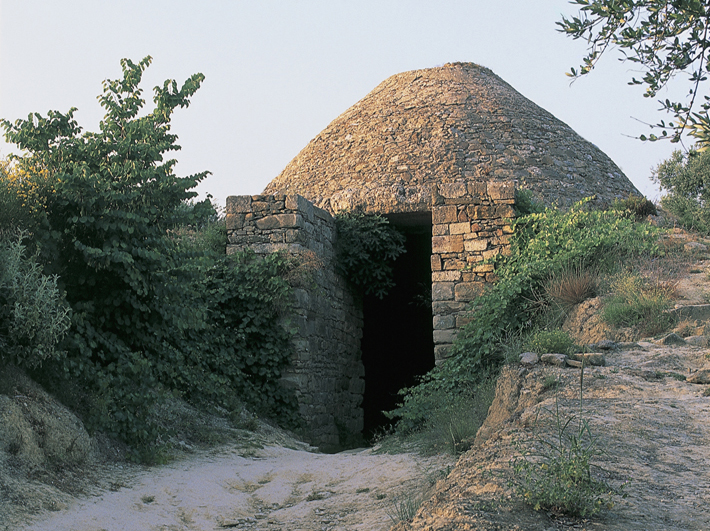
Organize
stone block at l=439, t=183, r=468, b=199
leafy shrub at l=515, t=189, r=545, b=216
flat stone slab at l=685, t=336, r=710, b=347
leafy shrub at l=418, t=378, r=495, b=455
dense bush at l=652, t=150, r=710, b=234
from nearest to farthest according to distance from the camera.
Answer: leafy shrub at l=418, t=378, r=495, b=455 < flat stone slab at l=685, t=336, r=710, b=347 < stone block at l=439, t=183, r=468, b=199 < leafy shrub at l=515, t=189, r=545, b=216 < dense bush at l=652, t=150, r=710, b=234

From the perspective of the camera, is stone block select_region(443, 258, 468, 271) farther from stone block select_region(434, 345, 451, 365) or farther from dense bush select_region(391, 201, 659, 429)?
stone block select_region(434, 345, 451, 365)

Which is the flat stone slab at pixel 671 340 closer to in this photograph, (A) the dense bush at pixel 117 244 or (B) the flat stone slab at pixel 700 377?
(B) the flat stone slab at pixel 700 377

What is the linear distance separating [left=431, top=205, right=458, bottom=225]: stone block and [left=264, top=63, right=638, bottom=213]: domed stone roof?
224 centimetres

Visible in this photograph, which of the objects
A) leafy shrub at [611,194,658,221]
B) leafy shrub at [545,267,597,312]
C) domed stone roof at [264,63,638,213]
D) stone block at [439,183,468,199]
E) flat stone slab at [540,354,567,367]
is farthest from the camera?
domed stone roof at [264,63,638,213]

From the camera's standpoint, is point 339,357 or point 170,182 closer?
point 170,182

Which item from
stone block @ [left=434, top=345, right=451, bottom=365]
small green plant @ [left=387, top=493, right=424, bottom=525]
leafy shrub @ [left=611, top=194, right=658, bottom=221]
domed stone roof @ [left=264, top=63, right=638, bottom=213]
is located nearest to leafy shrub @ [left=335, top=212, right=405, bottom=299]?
domed stone roof @ [left=264, top=63, right=638, bottom=213]

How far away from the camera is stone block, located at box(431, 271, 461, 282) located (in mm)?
8539

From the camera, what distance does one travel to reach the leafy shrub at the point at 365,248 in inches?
372

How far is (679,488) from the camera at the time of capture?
8.67ft

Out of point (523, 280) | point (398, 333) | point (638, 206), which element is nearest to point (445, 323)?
point (523, 280)

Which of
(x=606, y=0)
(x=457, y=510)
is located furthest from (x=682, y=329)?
(x=457, y=510)

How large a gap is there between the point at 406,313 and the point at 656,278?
226 inches

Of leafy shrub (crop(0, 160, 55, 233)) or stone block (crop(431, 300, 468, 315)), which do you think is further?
stone block (crop(431, 300, 468, 315))

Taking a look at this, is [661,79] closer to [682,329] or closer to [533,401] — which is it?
[533,401]
